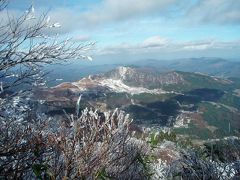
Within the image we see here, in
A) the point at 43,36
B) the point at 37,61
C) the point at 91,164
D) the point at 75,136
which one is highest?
the point at 43,36

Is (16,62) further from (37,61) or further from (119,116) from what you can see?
(119,116)

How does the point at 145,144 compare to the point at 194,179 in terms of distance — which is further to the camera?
the point at 145,144

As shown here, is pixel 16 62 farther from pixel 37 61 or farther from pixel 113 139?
pixel 113 139

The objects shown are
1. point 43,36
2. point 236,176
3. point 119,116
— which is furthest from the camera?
point 43,36

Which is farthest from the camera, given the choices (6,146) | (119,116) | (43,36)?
(43,36)

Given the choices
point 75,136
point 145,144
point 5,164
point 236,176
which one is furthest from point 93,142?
point 236,176

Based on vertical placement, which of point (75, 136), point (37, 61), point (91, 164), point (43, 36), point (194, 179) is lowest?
point (194, 179)

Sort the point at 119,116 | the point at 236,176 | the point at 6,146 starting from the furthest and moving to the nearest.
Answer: the point at 236,176 < the point at 6,146 < the point at 119,116

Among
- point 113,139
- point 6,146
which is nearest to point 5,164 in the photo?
point 6,146

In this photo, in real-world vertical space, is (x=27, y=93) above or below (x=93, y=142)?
above
